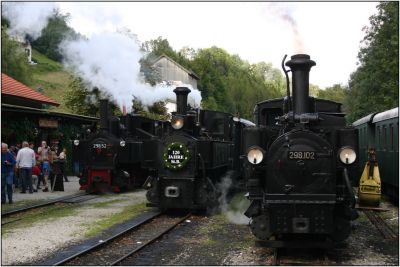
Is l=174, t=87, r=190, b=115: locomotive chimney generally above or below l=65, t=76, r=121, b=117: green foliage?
below

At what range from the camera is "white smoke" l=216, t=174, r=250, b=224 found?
1131 cm

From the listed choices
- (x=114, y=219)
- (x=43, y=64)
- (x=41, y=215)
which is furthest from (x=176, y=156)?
(x=43, y=64)

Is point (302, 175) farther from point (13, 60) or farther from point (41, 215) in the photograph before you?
point (13, 60)

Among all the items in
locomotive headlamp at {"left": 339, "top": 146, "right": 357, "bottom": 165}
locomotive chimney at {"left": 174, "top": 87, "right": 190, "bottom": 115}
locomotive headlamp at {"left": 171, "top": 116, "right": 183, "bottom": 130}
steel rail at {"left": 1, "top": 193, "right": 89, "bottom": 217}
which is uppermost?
locomotive chimney at {"left": 174, "top": 87, "right": 190, "bottom": 115}

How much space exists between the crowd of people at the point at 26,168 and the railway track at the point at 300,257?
8.08m

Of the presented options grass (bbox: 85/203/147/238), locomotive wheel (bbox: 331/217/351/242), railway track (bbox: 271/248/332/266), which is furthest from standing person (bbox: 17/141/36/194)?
locomotive wheel (bbox: 331/217/351/242)

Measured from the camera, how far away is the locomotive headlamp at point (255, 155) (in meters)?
7.39

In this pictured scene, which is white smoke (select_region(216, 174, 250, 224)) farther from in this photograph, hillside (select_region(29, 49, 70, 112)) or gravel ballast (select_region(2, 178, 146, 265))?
hillside (select_region(29, 49, 70, 112))

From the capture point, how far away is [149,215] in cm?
1180

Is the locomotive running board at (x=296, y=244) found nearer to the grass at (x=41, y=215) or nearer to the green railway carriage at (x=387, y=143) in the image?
the grass at (x=41, y=215)

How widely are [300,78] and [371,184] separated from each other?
6.03m

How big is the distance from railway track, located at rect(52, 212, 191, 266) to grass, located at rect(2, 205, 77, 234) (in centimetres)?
223

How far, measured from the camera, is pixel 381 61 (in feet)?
95.8

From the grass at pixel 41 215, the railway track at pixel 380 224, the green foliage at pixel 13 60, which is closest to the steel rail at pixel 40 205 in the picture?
the grass at pixel 41 215
